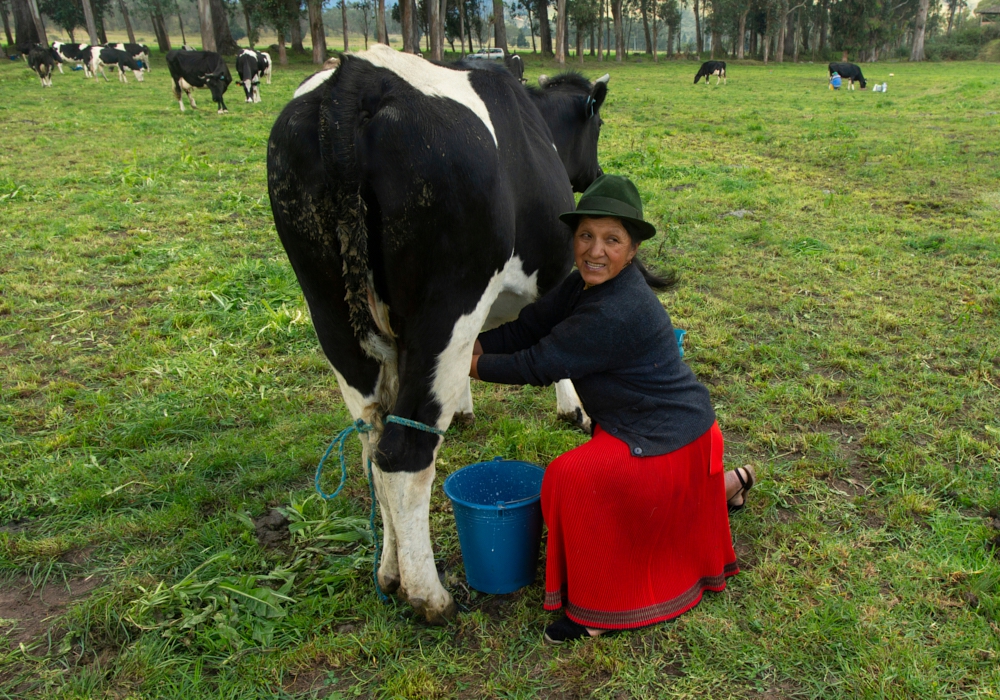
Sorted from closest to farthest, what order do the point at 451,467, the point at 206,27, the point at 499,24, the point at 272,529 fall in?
the point at 272,529 → the point at 451,467 → the point at 206,27 → the point at 499,24

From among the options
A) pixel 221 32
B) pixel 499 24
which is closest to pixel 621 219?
pixel 499 24

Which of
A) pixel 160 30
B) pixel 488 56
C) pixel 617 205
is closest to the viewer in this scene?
pixel 617 205

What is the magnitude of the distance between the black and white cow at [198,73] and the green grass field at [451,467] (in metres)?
11.3

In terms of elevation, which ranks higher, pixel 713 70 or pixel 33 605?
pixel 713 70

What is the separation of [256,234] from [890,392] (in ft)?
20.6

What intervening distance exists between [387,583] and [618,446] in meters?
1.08

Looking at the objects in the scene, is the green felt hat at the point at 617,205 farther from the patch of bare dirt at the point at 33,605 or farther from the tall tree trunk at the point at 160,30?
the tall tree trunk at the point at 160,30

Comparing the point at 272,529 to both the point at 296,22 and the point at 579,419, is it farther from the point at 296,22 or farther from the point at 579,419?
the point at 296,22

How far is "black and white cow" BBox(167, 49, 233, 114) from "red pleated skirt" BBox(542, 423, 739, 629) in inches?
743

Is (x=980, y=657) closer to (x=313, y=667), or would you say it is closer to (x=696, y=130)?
(x=313, y=667)

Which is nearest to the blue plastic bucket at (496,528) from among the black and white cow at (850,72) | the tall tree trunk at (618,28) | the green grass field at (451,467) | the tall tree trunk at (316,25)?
the green grass field at (451,467)

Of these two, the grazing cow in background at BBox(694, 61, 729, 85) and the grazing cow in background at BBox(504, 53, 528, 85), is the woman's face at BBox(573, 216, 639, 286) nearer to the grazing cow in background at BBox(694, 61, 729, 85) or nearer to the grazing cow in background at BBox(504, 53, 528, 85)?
the grazing cow in background at BBox(504, 53, 528, 85)

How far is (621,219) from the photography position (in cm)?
252

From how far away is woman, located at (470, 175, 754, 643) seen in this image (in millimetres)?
2479
